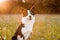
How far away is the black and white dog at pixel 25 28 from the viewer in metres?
2.17

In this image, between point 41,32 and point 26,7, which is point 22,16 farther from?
point 41,32

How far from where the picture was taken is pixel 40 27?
7.43ft

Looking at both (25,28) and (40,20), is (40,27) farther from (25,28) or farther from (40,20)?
(25,28)

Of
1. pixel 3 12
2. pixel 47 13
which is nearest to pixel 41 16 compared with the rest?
pixel 47 13

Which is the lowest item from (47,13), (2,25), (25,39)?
(25,39)

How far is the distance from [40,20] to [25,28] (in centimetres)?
24

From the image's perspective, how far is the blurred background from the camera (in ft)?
7.40

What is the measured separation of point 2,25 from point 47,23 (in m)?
0.64

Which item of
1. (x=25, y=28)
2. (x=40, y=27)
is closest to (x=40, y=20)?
(x=40, y=27)

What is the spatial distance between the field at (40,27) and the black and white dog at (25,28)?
2.3 inches

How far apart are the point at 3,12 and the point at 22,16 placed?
28 cm

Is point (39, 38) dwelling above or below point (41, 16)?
below

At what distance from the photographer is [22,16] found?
2234 mm

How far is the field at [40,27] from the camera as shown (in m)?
2.26
